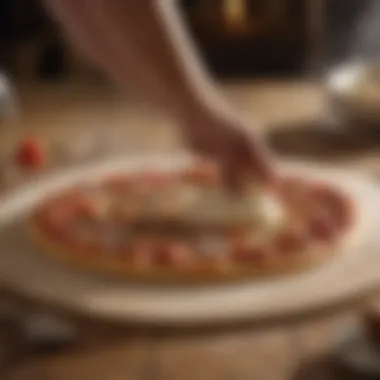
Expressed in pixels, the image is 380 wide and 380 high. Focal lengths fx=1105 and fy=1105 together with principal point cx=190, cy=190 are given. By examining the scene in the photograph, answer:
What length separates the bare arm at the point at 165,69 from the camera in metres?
1.23

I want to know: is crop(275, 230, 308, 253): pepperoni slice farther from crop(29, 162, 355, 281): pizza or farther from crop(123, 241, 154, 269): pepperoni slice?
crop(123, 241, 154, 269): pepperoni slice

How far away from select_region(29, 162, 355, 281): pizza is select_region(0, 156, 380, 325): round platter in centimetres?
2

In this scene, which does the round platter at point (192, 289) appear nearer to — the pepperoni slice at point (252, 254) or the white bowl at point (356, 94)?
the pepperoni slice at point (252, 254)

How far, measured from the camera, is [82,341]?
1016mm

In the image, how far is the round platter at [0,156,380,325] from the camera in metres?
1.06

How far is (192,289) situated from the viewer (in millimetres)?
1132

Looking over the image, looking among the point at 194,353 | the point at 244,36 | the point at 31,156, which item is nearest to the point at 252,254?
the point at 194,353

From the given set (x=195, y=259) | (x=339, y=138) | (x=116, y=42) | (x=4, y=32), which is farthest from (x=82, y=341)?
(x=4, y=32)

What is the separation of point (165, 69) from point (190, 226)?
18cm

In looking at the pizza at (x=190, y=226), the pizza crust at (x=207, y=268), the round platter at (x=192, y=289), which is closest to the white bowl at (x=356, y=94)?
the pizza at (x=190, y=226)

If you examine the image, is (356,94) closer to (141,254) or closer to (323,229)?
(323,229)

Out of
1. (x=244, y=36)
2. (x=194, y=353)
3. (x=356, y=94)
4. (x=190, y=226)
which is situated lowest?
(x=194, y=353)

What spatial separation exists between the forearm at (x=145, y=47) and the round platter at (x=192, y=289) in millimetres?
228

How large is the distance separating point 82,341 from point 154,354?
73mm
